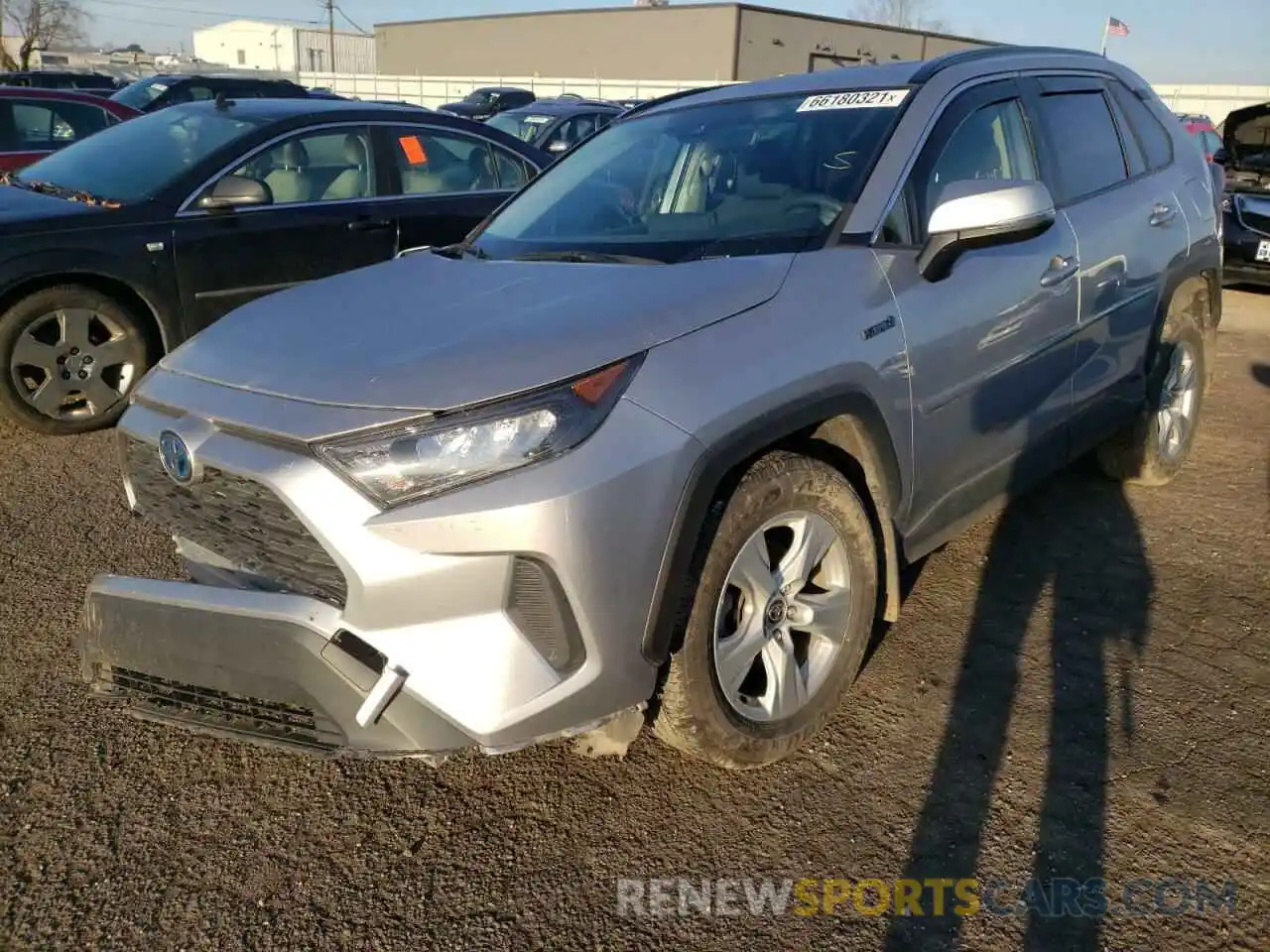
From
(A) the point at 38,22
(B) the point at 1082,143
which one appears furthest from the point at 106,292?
(A) the point at 38,22

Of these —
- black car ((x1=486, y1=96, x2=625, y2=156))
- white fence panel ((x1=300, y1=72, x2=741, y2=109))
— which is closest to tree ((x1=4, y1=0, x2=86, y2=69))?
white fence panel ((x1=300, y1=72, x2=741, y2=109))

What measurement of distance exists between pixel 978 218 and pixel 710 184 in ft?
3.03

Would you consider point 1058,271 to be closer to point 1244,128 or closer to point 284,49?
point 1244,128

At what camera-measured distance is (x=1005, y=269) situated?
3217 mm

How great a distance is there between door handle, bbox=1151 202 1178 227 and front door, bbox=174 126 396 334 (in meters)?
3.92

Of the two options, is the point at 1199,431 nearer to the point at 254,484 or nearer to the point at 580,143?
the point at 580,143

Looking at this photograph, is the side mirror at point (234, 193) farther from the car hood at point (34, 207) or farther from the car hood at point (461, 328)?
the car hood at point (461, 328)

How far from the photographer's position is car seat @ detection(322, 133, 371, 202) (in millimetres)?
5938

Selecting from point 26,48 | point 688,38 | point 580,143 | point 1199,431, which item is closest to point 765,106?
point 580,143

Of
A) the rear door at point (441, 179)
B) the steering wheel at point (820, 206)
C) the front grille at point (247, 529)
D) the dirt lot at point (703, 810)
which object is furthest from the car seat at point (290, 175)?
the steering wheel at point (820, 206)

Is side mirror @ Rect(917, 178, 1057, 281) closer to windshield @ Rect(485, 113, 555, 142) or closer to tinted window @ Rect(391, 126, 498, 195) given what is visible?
tinted window @ Rect(391, 126, 498, 195)

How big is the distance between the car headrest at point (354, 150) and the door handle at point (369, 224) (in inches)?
15.3

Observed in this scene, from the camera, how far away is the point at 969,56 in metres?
3.56

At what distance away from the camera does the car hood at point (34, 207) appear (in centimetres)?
504
